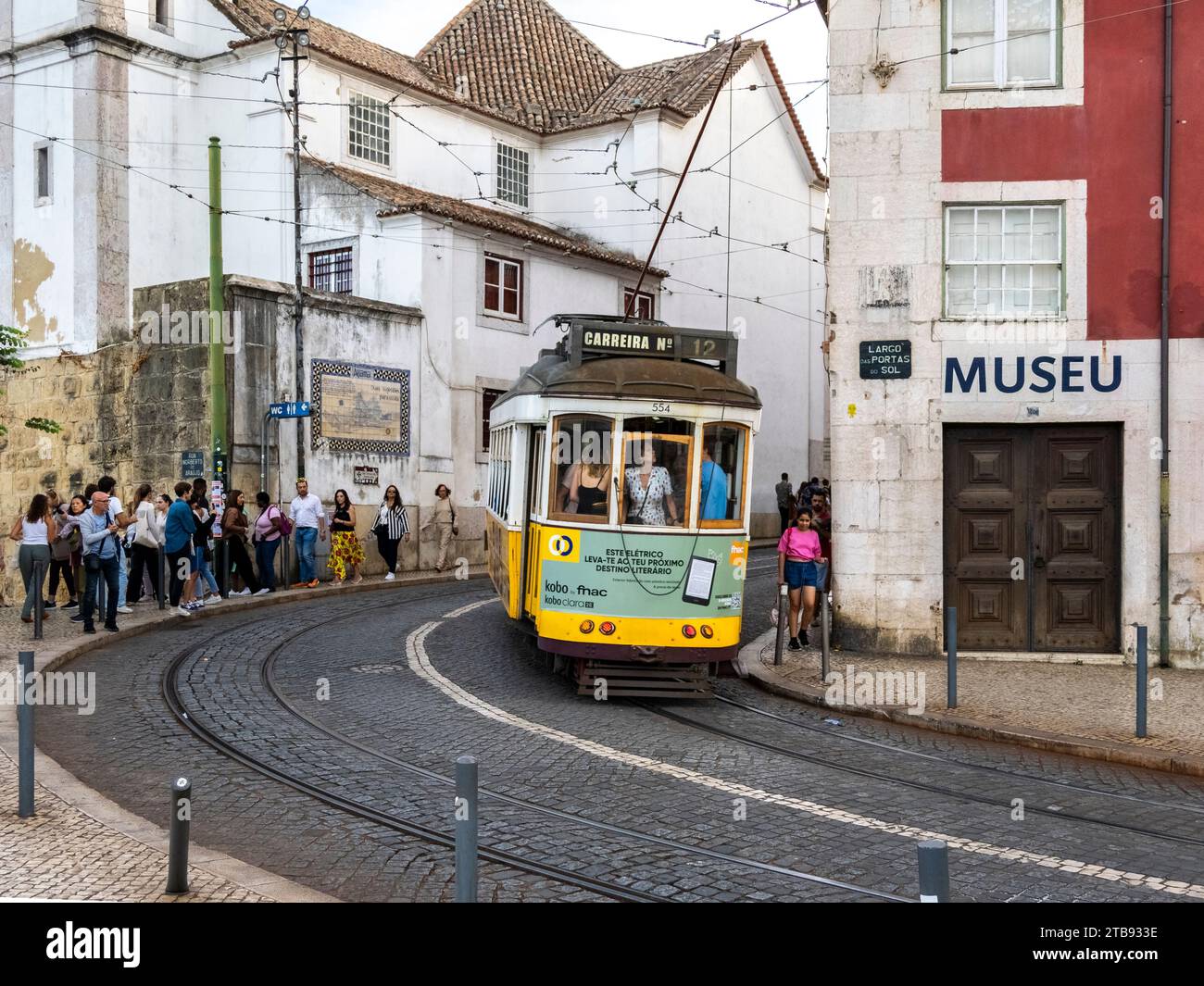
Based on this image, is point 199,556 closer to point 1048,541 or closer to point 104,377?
point 104,377

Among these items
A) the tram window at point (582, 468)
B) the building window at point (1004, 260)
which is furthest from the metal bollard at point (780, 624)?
the building window at point (1004, 260)

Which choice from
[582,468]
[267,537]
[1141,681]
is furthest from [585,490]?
[267,537]

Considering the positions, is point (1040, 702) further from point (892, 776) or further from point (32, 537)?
point (32, 537)

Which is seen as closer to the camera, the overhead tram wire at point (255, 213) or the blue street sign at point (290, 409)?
the blue street sign at point (290, 409)

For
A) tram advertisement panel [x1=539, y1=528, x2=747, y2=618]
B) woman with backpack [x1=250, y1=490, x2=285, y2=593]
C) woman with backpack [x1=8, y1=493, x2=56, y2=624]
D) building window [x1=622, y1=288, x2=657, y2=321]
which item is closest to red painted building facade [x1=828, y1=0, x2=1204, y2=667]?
tram advertisement panel [x1=539, y1=528, x2=747, y2=618]

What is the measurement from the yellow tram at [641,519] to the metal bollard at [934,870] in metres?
7.59

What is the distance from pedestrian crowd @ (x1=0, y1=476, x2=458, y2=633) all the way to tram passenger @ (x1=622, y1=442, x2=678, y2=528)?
6879mm

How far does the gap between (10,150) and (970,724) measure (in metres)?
26.0

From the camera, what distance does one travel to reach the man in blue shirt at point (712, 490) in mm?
11562

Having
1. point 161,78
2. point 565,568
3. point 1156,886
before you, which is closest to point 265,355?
point 161,78

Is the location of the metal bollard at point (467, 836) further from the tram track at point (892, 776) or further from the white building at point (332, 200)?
the white building at point (332, 200)

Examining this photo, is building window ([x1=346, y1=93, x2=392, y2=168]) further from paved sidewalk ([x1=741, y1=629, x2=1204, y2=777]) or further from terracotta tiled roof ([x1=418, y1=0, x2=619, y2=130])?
paved sidewalk ([x1=741, y1=629, x2=1204, y2=777])

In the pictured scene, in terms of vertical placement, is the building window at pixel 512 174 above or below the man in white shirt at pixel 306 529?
above

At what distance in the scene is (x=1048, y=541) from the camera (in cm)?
1457
